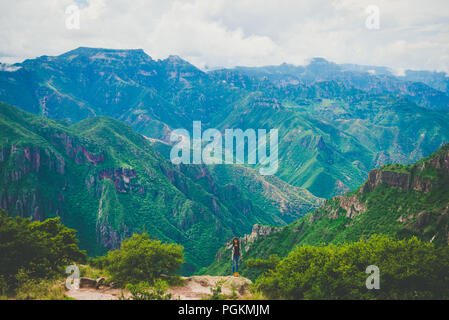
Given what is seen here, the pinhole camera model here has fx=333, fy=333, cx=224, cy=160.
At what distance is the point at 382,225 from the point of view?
427 ft

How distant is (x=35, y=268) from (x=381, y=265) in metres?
50.9

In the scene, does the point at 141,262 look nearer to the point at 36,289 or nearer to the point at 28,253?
the point at 36,289

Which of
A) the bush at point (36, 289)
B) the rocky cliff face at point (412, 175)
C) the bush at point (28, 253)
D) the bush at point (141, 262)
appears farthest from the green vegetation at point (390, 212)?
the bush at point (36, 289)

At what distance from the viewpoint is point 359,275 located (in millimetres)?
50000

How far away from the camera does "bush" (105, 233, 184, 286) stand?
1946 inches

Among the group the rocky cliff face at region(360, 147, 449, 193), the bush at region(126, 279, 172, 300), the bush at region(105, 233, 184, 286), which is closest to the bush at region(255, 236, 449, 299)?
the bush at region(126, 279, 172, 300)

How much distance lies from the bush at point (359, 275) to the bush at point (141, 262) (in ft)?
49.8

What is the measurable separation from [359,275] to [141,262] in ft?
109

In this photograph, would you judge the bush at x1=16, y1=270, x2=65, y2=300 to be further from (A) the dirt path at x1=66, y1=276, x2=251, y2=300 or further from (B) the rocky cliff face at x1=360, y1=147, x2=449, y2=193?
(B) the rocky cliff face at x1=360, y1=147, x2=449, y2=193

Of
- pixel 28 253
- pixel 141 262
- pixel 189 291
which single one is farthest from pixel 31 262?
pixel 189 291

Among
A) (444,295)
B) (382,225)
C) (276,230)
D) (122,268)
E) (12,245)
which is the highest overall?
(12,245)

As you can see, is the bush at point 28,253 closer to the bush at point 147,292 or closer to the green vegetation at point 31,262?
the green vegetation at point 31,262
